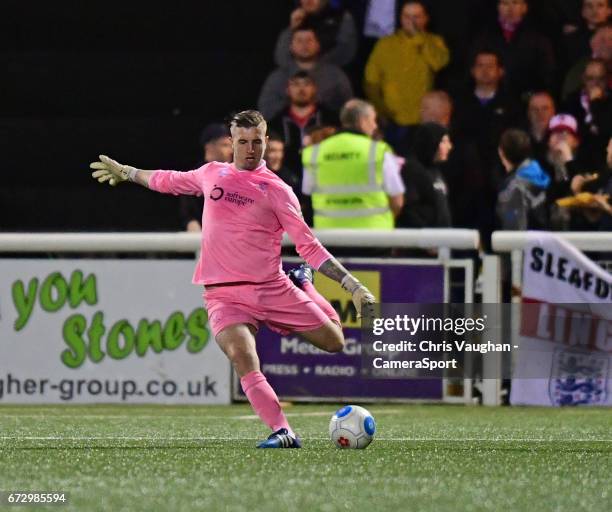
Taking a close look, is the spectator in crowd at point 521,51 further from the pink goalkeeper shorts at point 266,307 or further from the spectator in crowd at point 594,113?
A: the pink goalkeeper shorts at point 266,307

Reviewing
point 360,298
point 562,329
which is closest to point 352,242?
point 562,329

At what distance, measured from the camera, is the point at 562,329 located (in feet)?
37.6

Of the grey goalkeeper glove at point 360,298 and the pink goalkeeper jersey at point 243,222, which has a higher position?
the pink goalkeeper jersey at point 243,222

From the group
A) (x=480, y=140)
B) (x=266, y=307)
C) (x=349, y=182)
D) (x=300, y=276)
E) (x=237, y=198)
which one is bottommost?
(x=266, y=307)

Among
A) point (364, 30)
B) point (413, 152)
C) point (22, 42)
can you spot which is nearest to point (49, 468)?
point (413, 152)

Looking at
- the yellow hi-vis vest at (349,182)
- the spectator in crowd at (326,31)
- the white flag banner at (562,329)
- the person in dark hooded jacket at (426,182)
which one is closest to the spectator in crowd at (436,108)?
the person in dark hooded jacket at (426,182)

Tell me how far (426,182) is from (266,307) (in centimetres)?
413

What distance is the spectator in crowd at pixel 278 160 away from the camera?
12.6m

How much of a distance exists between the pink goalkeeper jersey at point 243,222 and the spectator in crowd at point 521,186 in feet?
13.9

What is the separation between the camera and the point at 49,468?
7.19 m

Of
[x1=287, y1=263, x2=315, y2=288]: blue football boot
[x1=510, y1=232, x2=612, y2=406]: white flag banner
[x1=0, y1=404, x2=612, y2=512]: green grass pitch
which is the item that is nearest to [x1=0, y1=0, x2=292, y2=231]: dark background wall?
[x1=0, y1=404, x2=612, y2=512]: green grass pitch

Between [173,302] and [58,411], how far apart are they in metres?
1.13

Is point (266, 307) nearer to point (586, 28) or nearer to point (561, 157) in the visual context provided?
point (561, 157)

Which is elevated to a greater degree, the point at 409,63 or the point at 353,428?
the point at 409,63
